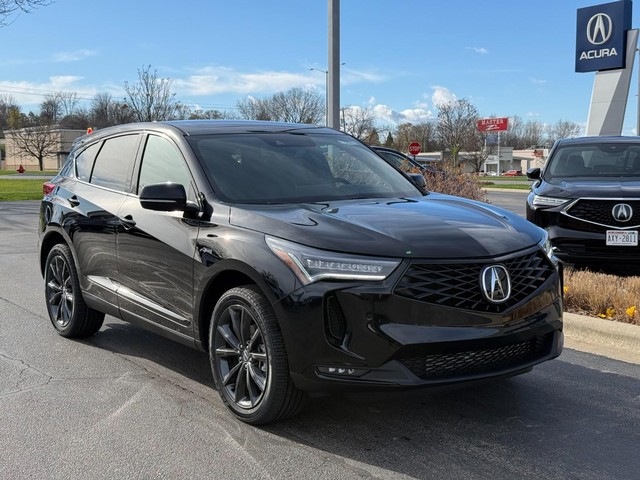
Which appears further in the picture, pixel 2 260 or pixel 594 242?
pixel 2 260

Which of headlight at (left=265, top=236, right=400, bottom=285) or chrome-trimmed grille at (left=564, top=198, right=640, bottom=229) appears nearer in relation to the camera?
headlight at (left=265, top=236, right=400, bottom=285)

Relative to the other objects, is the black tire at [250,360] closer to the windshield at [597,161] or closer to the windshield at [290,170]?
the windshield at [290,170]

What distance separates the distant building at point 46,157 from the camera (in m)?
89.4

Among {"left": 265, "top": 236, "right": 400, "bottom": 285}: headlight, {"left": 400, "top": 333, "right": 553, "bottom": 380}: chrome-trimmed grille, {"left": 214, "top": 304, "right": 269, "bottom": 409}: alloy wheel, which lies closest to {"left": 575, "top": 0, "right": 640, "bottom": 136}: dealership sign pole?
{"left": 400, "top": 333, "right": 553, "bottom": 380}: chrome-trimmed grille

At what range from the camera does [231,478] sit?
3.18m

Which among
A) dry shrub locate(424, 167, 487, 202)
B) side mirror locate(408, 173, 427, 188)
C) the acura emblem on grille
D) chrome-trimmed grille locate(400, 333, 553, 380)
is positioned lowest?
chrome-trimmed grille locate(400, 333, 553, 380)

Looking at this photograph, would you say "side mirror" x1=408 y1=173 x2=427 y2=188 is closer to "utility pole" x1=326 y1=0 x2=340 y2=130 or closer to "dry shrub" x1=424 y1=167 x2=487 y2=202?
"dry shrub" x1=424 y1=167 x2=487 y2=202

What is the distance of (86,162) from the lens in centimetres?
586

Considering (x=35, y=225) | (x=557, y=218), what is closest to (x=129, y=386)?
(x=557, y=218)

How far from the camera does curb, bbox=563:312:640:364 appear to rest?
5.28 metres

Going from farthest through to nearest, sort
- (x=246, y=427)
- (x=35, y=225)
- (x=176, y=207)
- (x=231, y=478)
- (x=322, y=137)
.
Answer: (x=35, y=225), (x=322, y=137), (x=176, y=207), (x=246, y=427), (x=231, y=478)

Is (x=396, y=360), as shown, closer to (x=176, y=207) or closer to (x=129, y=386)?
(x=176, y=207)

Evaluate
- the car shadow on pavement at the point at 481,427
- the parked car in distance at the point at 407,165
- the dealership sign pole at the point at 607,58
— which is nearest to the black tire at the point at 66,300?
the car shadow on pavement at the point at 481,427

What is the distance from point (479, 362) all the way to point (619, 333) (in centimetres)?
253
